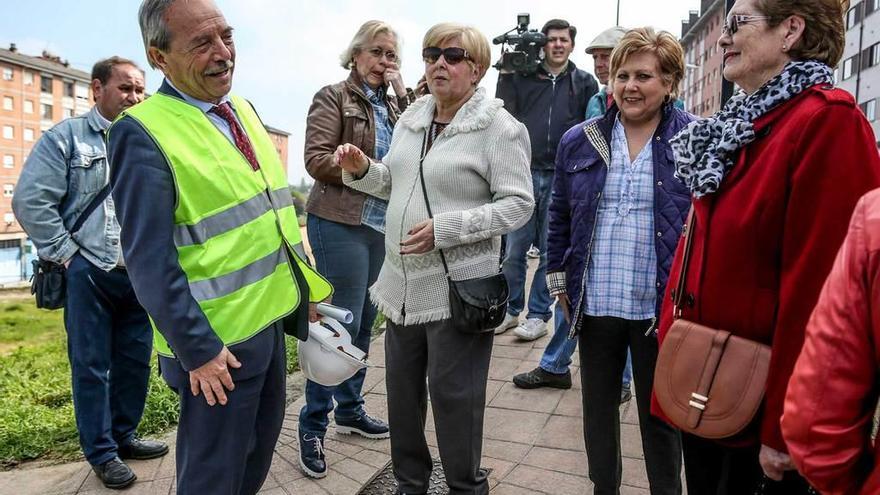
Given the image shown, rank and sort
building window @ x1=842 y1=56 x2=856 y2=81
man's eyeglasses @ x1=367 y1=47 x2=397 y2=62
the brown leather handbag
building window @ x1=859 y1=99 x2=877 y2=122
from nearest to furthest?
the brown leather handbag, man's eyeglasses @ x1=367 y1=47 x2=397 y2=62, building window @ x1=859 y1=99 x2=877 y2=122, building window @ x1=842 y1=56 x2=856 y2=81

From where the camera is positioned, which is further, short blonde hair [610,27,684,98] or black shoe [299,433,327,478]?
black shoe [299,433,327,478]

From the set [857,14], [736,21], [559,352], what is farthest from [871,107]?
[736,21]

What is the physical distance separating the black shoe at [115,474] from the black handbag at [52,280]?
0.82 metres

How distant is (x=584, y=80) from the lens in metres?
5.18

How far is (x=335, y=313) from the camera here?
96.9 inches

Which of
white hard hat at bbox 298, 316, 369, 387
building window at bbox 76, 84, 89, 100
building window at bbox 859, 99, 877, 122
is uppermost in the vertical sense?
building window at bbox 76, 84, 89, 100

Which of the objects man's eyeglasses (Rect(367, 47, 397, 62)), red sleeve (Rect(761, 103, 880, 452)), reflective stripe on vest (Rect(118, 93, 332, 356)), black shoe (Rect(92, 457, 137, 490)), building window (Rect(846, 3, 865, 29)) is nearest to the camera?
red sleeve (Rect(761, 103, 880, 452))

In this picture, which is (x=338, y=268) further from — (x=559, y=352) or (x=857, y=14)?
(x=857, y=14)

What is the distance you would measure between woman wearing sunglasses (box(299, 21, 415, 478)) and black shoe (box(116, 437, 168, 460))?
0.83 meters

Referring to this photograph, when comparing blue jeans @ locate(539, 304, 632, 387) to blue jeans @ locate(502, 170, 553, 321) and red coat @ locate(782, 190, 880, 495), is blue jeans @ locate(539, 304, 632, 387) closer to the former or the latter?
blue jeans @ locate(502, 170, 553, 321)

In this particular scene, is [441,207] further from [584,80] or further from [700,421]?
[584,80]

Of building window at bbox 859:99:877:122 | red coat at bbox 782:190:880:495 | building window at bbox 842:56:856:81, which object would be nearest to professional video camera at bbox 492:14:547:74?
red coat at bbox 782:190:880:495

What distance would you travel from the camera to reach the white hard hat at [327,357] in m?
2.34

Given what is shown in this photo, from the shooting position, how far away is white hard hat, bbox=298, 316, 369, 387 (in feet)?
7.69
